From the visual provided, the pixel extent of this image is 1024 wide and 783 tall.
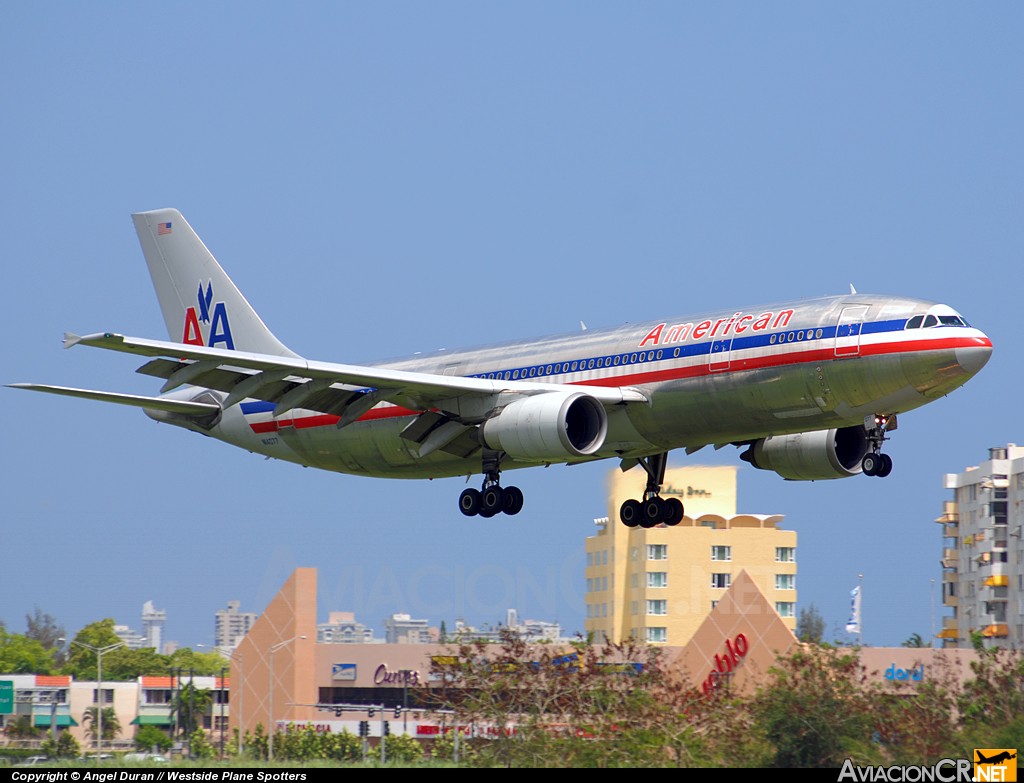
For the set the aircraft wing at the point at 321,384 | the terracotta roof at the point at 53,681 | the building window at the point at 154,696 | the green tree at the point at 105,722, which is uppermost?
the aircraft wing at the point at 321,384

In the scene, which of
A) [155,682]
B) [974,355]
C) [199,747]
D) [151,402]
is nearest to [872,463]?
[974,355]

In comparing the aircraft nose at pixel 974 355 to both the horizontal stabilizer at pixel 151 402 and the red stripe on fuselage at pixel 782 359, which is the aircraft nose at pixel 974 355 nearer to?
the red stripe on fuselage at pixel 782 359

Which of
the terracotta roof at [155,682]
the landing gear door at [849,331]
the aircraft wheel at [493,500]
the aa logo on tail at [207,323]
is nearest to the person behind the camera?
the landing gear door at [849,331]

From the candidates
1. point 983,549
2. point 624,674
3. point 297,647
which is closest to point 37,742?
point 297,647

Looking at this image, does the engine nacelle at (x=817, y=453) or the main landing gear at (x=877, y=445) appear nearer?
the main landing gear at (x=877, y=445)

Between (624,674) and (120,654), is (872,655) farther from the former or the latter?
(120,654)

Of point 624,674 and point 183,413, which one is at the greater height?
point 183,413

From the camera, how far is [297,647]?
331ft

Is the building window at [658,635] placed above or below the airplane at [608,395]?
below

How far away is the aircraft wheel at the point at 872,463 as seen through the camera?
3888 centimetres

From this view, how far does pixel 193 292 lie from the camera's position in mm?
50906

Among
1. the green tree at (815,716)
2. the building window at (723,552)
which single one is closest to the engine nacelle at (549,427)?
the green tree at (815,716)

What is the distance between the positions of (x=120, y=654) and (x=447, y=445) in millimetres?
131636

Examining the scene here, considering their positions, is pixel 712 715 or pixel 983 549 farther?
pixel 983 549
